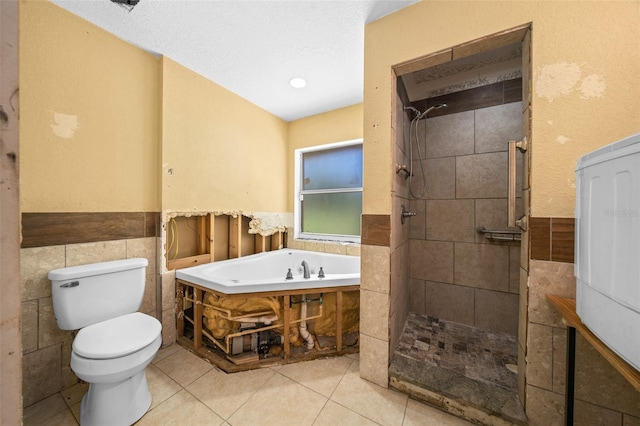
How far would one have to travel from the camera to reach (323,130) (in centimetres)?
276

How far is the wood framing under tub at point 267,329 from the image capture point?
164cm

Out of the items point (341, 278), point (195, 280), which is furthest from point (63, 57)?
point (341, 278)

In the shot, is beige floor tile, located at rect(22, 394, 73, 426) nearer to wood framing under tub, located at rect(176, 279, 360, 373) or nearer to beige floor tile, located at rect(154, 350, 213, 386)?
beige floor tile, located at rect(154, 350, 213, 386)

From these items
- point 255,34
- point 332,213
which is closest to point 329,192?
point 332,213

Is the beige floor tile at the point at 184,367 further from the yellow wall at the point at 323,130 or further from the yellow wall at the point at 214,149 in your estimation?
the yellow wall at the point at 323,130

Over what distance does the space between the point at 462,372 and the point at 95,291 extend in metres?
2.33

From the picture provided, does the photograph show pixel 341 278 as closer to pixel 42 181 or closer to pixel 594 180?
pixel 594 180

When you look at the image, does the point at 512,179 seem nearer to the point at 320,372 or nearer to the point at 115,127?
the point at 320,372

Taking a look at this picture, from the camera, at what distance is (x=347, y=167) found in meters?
2.77

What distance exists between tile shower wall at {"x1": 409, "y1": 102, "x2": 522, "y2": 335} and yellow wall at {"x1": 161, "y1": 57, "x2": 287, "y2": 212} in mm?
1694

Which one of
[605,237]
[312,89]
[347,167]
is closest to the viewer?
[605,237]

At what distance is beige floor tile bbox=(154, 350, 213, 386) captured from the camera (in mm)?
1519

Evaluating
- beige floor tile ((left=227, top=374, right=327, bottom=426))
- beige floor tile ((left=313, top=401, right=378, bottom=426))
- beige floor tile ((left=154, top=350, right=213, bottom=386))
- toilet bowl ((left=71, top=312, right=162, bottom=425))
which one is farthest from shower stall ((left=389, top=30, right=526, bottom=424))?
toilet bowl ((left=71, top=312, right=162, bottom=425))

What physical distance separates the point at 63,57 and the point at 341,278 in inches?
91.8
